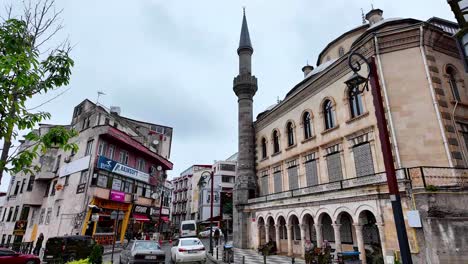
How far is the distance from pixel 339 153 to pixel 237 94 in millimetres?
14678

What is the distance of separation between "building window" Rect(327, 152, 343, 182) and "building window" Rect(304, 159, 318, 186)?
1.28 meters

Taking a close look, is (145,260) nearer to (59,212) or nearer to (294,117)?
(294,117)

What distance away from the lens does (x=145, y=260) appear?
12.4m

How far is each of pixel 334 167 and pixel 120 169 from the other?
20894mm

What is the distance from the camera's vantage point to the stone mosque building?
1073cm

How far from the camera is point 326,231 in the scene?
16.6 m

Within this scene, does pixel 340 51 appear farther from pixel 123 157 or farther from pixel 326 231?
pixel 123 157

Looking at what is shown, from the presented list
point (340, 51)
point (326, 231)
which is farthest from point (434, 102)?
point (340, 51)

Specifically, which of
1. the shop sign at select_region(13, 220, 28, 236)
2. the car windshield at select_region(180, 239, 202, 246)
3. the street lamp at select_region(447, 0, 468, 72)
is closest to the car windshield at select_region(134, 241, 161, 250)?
the car windshield at select_region(180, 239, 202, 246)

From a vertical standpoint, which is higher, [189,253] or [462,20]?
[462,20]

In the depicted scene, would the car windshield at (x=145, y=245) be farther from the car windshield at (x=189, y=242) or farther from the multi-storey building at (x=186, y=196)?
the multi-storey building at (x=186, y=196)

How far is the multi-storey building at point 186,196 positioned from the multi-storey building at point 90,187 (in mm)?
24374

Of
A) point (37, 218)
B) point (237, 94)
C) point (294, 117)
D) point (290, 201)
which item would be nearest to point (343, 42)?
point (294, 117)

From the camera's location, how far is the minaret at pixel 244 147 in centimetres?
2359
